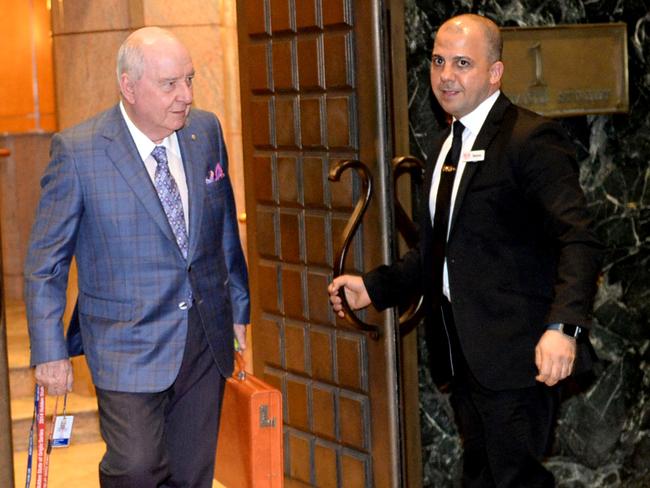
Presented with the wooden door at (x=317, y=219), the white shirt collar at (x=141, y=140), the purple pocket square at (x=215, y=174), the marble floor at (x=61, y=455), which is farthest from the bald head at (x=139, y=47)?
the marble floor at (x=61, y=455)

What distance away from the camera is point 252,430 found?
13.3 ft

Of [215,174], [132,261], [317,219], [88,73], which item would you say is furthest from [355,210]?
[88,73]

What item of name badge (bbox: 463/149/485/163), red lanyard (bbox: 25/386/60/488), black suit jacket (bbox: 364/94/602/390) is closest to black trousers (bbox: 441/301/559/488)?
black suit jacket (bbox: 364/94/602/390)

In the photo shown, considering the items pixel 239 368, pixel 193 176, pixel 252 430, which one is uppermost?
pixel 193 176

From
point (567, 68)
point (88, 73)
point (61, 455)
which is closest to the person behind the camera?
point (567, 68)

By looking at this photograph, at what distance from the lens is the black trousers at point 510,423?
360 cm

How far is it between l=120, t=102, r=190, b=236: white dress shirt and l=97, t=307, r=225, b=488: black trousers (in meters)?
0.36

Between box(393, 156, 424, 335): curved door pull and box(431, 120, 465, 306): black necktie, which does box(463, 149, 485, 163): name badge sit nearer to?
box(431, 120, 465, 306): black necktie

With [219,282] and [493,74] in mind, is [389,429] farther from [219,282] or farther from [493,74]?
[493,74]

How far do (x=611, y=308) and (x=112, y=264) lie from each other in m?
2.07

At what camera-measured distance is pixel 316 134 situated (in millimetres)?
4809

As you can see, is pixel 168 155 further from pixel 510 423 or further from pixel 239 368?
pixel 510 423

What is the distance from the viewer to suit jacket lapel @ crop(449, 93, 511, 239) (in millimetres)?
3609

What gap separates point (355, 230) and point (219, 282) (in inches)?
24.6
